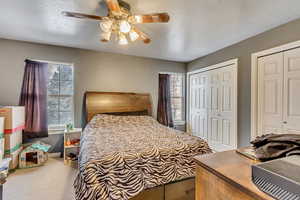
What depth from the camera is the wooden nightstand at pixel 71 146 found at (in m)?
2.97

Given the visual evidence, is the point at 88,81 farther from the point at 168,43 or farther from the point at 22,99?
the point at 168,43

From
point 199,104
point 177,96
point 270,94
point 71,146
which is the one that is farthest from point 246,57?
point 71,146

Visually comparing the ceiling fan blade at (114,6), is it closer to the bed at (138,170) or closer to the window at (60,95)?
the bed at (138,170)

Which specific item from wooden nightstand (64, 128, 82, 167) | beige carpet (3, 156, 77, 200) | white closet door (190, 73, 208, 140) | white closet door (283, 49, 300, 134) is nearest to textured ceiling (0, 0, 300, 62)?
white closet door (283, 49, 300, 134)

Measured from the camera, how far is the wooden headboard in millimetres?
3463

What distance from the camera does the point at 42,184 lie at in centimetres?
225

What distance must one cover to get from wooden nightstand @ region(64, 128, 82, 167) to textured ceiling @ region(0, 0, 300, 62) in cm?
188

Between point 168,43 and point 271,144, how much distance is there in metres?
2.77

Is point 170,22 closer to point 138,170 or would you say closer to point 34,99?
point 138,170

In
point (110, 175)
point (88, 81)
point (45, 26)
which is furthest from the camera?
point (88, 81)

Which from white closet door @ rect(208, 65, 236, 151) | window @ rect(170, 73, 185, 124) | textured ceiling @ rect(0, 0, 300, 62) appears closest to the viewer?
textured ceiling @ rect(0, 0, 300, 62)

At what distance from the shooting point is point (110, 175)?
1479 mm

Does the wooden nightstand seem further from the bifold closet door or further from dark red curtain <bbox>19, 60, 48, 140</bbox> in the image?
Answer: the bifold closet door

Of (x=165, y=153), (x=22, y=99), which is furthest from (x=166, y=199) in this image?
(x=22, y=99)
